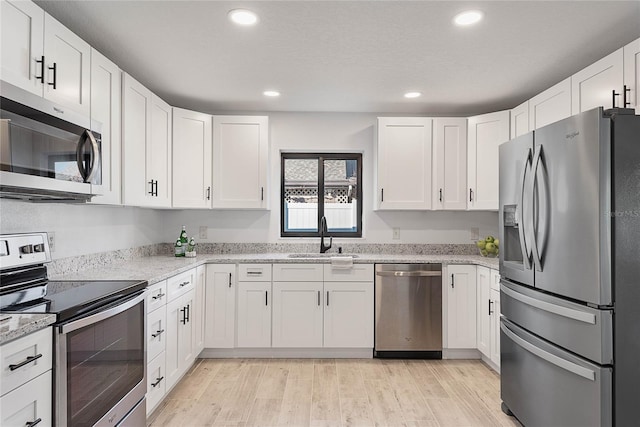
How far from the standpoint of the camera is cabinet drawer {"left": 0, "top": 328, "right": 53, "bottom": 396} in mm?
1191

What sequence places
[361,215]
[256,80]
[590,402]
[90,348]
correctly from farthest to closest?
[361,215] → [256,80] → [590,402] → [90,348]

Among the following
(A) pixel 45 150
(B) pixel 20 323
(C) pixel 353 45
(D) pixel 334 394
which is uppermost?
(C) pixel 353 45

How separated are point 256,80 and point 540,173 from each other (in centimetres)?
213

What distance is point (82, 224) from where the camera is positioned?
264cm

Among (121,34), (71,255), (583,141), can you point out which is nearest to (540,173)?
(583,141)

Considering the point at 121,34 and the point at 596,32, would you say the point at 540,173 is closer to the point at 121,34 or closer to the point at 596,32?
the point at 596,32

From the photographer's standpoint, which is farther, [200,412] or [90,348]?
[200,412]

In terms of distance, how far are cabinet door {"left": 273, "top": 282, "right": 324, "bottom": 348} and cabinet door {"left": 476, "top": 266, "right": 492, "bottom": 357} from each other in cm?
137

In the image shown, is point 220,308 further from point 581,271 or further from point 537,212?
point 581,271

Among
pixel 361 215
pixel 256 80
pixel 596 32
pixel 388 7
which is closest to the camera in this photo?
pixel 388 7

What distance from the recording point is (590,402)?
173 cm

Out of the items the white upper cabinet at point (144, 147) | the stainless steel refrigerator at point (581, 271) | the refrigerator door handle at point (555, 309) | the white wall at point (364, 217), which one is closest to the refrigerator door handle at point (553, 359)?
the stainless steel refrigerator at point (581, 271)

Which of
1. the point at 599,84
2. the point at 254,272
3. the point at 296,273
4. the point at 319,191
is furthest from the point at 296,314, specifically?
the point at 599,84

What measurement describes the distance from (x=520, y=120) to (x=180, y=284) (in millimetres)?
3040
